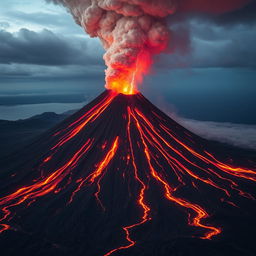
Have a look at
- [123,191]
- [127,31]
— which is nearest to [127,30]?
[127,31]

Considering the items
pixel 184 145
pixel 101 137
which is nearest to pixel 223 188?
pixel 184 145

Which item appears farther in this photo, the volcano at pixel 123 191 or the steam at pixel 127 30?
the steam at pixel 127 30

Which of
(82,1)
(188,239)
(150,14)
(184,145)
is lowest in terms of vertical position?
(188,239)

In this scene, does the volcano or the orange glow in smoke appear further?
the orange glow in smoke

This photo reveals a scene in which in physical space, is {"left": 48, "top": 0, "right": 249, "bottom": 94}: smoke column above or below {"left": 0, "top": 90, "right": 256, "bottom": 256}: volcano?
above

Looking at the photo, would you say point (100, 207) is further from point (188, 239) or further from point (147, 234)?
point (188, 239)
